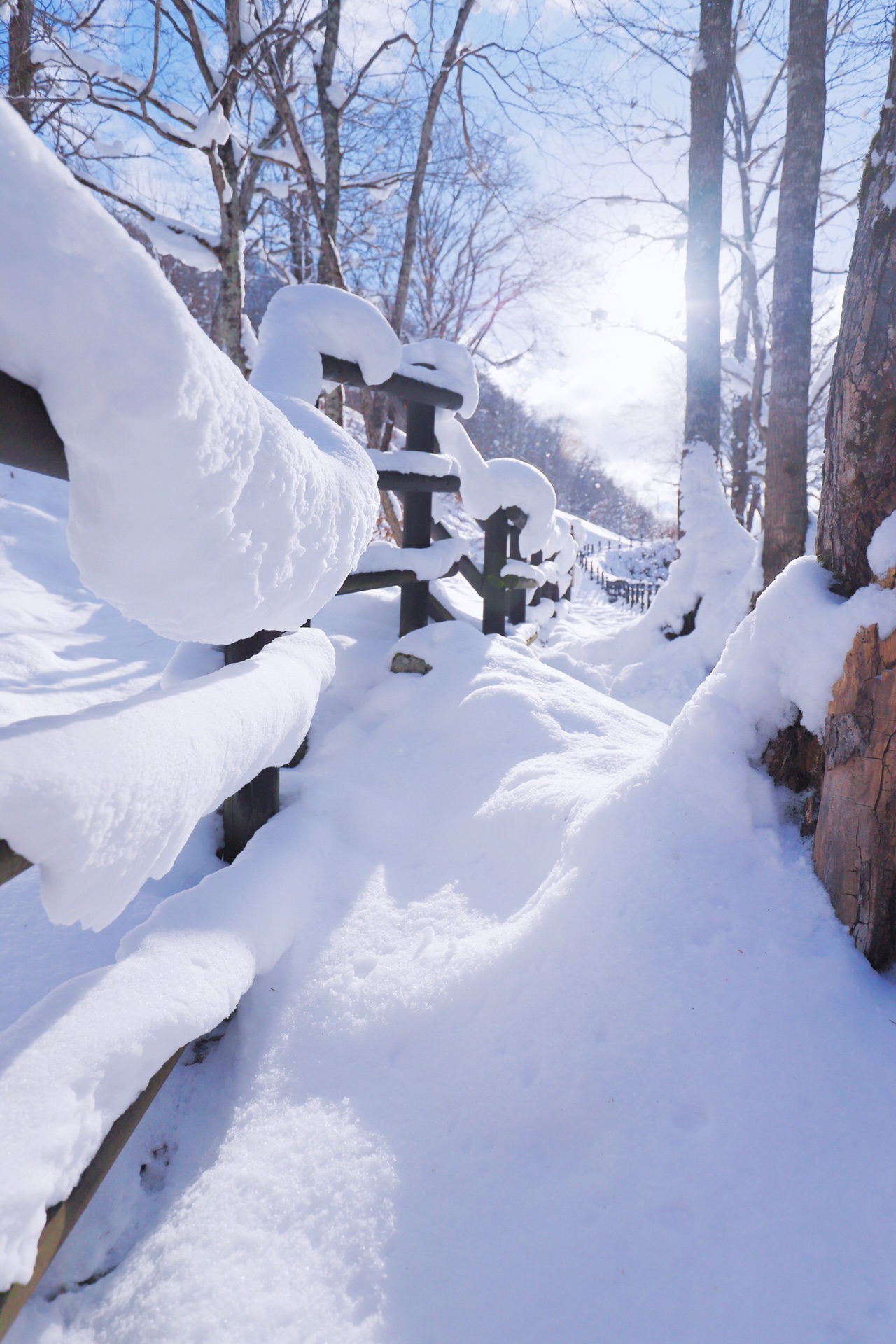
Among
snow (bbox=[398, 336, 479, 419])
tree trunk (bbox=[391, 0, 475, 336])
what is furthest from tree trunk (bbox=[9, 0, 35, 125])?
snow (bbox=[398, 336, 479, 419])

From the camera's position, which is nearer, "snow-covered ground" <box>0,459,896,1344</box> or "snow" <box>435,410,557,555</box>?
"snow-covered ground" <box>0,459,896,1344</box>

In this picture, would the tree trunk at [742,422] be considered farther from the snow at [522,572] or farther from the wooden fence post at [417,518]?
the wooden fence post at [417,518]

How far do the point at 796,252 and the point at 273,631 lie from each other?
5653mm

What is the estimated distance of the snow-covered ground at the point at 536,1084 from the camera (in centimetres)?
86

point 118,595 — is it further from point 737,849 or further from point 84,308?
point 737,849

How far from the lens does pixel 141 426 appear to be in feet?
2.33

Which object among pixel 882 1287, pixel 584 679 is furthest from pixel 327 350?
pixel 584 679

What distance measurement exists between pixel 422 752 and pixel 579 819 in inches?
40.2

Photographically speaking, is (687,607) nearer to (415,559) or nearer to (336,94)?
(415,559)

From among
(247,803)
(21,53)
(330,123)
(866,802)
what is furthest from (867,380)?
(21,53)

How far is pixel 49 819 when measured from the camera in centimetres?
69

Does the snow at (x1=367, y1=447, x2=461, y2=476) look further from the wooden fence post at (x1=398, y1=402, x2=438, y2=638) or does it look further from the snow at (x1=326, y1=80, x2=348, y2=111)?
the snow at (x1=326, y1=80, x2=348, y2=111)

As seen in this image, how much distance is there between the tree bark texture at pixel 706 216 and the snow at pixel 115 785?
6.23 metres

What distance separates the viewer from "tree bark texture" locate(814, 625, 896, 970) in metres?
1.17
